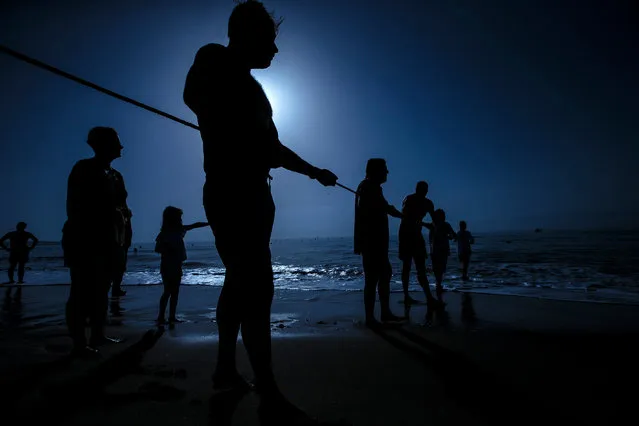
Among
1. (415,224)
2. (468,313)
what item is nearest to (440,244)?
(415,224)

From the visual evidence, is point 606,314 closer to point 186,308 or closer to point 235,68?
point 235,68

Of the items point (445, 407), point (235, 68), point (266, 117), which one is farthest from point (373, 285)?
point (235, 68)

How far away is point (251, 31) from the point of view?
1917mm

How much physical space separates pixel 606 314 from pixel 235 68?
18.4 feet

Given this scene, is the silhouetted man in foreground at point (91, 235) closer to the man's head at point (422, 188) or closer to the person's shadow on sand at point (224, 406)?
the person's shadow on sand at point (224, 406)

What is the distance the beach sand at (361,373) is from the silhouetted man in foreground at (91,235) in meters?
0.31

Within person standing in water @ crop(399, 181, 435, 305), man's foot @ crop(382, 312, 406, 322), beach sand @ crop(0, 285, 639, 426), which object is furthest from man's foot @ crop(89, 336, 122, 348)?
person standing in water @ crop(399, 181, 435, 305)

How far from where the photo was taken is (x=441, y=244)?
Result: 23.9 ft

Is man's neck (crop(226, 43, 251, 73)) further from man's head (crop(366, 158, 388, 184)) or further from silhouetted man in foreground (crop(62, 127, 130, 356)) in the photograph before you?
man's head (crop(366, 158, 388, 184))

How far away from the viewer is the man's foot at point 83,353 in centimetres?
271

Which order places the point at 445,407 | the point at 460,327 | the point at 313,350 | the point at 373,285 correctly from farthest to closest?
the point at 373,285 → the point at 460,327 → the point at 313,350 → the point at 445,407

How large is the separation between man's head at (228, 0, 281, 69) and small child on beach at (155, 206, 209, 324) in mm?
2909

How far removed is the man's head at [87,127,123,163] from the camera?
3.11 metres

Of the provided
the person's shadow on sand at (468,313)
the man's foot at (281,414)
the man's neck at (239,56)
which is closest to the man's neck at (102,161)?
the man's neck at (239,56)
